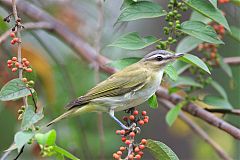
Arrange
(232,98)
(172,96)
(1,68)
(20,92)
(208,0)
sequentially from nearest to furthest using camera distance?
1. (20,92)
2. (208,0)
3. (172,96)
4. (1,68)
5. (232,98)

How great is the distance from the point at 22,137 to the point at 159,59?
1358mm

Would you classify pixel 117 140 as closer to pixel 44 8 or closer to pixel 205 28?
pixel 44 8

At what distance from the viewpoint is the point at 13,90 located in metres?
2.39

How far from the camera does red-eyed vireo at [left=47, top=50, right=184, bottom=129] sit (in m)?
3.19

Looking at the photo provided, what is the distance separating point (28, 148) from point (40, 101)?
1.50ft

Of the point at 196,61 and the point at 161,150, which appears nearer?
the point at 161,150

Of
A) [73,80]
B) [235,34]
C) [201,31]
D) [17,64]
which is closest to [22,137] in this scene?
[17,64]

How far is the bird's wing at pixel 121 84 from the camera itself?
10.7 ft

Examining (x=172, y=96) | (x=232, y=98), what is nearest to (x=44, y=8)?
(x=172, y=96)

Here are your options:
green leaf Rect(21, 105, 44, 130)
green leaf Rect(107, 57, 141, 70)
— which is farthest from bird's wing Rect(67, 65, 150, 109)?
green leaf Rect(21, 105, 44, 130)

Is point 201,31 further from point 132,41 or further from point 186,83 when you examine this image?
point 186,83

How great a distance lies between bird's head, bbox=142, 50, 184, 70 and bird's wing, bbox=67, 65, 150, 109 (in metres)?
0.06

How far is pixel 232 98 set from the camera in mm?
5750

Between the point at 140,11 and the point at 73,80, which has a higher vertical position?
the point at 140,11
